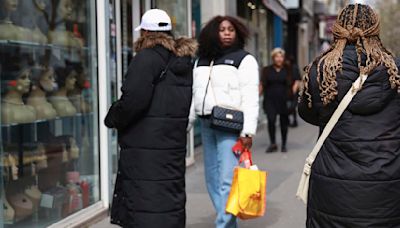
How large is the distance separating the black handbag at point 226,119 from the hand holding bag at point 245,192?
0.32 meters

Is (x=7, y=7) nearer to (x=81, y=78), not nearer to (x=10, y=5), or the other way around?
(x=10, y=5)

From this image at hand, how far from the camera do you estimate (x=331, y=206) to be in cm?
296

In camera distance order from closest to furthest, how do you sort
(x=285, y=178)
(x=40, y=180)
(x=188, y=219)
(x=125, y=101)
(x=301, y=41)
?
(x=125, y=101)
(x=40, y=180)
(x=188, y=219)
(x=285, y=178)
(x=301, y=41)

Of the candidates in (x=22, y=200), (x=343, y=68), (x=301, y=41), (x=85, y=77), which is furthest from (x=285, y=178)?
(x=301, y=41)

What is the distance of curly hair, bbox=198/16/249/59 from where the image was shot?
4852 millimetres

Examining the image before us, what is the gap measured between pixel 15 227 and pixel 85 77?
175 cm

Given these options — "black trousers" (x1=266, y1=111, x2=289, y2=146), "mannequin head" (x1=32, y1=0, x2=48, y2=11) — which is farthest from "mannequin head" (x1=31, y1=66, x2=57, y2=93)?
"black trousers" (x1=266, y1=111, x2=289, y2=146)

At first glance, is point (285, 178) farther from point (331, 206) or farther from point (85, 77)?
point (331, 206)

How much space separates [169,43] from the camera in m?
3.88

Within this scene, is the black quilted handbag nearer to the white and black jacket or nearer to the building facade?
the white and black jacket

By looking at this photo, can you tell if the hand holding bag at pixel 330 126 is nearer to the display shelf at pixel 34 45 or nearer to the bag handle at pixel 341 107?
the bag handle at pixel 341 107

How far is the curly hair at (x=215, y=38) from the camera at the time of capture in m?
4.85

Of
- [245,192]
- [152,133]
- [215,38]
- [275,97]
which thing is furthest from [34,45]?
[275,97]

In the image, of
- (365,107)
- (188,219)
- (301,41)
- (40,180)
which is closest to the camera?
(365,107)
